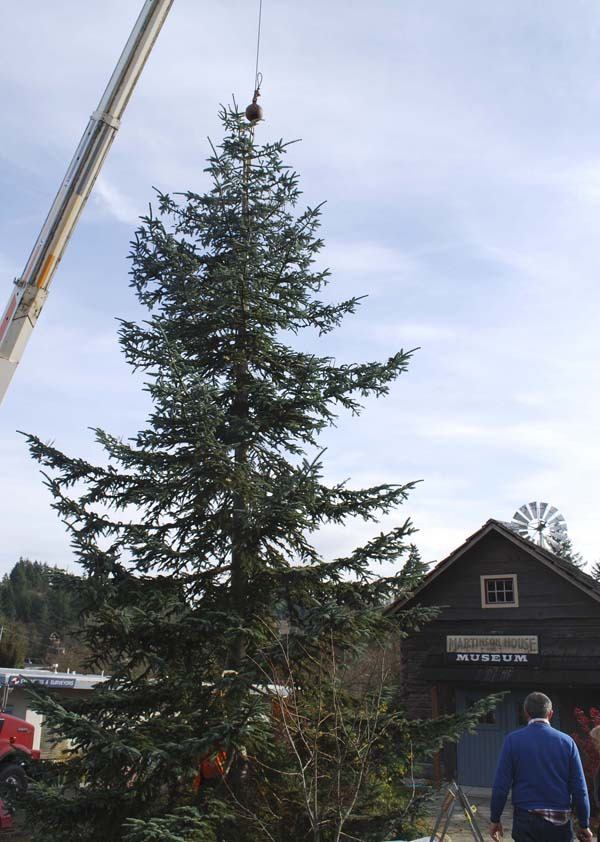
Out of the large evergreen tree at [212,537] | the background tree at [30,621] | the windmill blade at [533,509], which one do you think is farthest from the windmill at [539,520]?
the background tree at [30,621]

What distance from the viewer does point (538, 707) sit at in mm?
6227

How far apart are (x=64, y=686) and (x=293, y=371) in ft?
47.4

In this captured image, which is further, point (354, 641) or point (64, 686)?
point (64, 686)

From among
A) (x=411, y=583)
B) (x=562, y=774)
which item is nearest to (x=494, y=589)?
(x=411, y=583)

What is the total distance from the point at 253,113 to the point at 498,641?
1496 cm

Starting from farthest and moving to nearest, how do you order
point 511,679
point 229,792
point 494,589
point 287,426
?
point 494,589 < point 511,679 < point 287,426 < point 229,792

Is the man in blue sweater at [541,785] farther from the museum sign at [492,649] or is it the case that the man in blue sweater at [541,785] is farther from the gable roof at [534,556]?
the museum sign at [492,649]

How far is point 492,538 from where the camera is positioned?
71.1ft

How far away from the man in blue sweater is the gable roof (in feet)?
40.5

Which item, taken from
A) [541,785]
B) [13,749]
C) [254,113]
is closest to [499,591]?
[13,749]

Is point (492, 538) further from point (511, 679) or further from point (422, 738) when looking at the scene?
point (422, 738)

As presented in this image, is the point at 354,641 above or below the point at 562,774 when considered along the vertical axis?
above

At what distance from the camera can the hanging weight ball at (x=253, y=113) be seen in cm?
1234

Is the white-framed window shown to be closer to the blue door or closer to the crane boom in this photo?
the blue door
